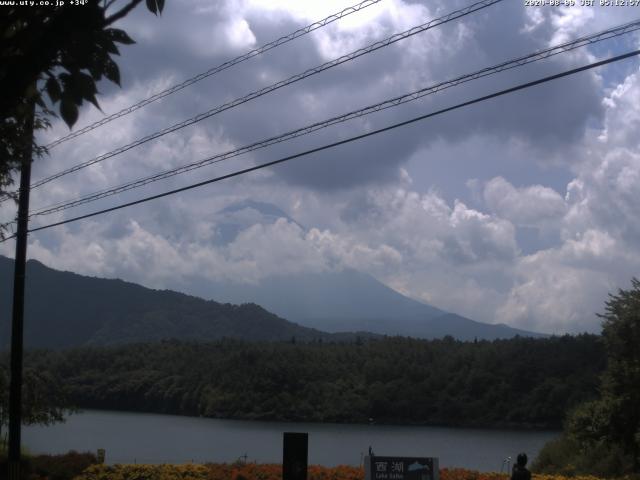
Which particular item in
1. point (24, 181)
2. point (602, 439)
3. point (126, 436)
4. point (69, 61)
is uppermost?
point (24, 181)

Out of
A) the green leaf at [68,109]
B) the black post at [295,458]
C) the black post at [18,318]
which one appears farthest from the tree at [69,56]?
the black post at [18,318]

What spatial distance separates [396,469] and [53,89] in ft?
31.3

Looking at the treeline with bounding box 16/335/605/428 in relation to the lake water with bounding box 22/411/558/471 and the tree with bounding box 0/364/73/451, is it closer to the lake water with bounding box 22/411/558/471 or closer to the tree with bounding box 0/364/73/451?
the lake water with bounding box 22/411/558/471

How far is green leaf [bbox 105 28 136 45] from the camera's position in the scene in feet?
18.0

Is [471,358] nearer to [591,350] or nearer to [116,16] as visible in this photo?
[591,350]

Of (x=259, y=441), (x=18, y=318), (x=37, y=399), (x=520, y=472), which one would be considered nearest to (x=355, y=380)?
(x=259, y=441)

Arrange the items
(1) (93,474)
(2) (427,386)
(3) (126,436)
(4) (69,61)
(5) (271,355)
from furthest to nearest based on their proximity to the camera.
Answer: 1. (5) (271,355)
2. (2) (427,386)
3. (3) (126,436)
4. (1) (93,474)
5. (4) (69,61)

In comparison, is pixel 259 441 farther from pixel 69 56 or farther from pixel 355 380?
pixel 69 56

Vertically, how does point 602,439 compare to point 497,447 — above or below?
above

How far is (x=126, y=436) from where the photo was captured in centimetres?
6500

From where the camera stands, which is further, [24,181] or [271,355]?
[271,355]

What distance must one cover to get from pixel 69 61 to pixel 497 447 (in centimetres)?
5696

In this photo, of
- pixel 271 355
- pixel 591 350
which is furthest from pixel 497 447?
pixel 271 355

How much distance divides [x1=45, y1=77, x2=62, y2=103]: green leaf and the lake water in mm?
33867
